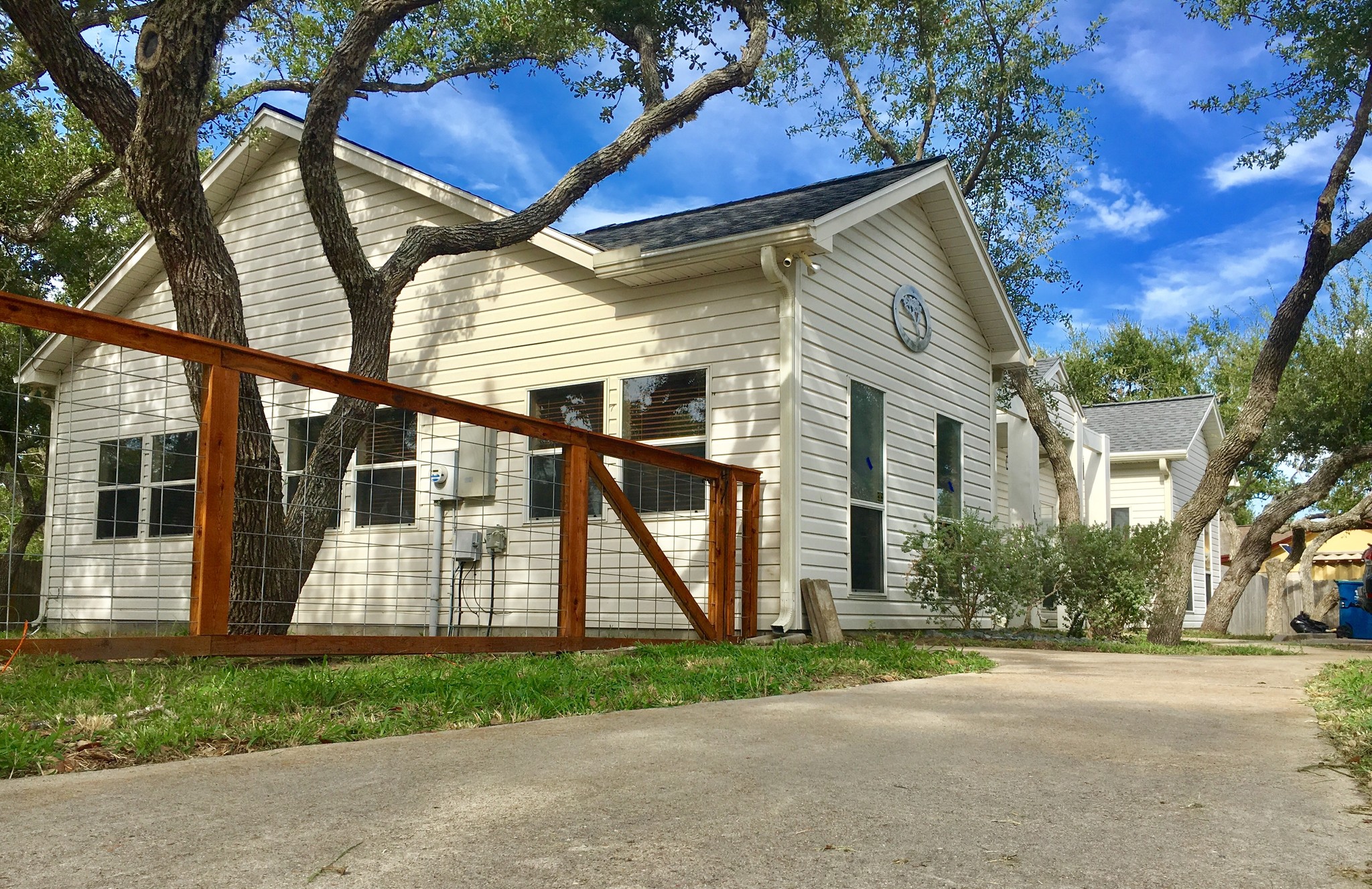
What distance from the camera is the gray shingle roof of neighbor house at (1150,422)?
20859 mm

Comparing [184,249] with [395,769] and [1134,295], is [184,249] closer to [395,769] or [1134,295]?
[395,769]

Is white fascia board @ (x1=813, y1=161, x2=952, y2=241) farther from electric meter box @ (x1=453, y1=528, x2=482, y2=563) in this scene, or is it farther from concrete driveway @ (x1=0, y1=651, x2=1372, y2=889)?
concrete driveway @ (x1=0, y1=651, x2=1372, y2=889)

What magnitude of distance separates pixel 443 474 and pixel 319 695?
20.7 ft

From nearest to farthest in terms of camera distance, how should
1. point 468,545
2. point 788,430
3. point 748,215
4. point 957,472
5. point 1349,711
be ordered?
1. point 1349,711
2. point 788,430
3. point 468,545
4. point 748,215
5. point 957,472

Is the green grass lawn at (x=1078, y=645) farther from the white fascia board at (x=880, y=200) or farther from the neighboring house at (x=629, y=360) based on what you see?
the white fascia board at (x=880, y=200)

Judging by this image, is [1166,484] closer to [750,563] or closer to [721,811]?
[750,563]

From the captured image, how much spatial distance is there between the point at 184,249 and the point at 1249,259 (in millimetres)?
57350

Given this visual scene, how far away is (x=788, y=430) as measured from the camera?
8.70 m

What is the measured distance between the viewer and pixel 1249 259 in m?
54.4

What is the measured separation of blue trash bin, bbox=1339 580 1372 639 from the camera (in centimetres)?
1895

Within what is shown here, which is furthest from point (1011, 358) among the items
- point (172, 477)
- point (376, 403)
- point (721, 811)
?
point (721, 811)

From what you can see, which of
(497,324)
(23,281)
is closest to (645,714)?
(497,324)

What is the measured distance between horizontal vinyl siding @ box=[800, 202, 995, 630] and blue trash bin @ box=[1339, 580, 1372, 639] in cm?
1064

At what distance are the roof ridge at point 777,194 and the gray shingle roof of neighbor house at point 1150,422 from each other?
38.0ft
